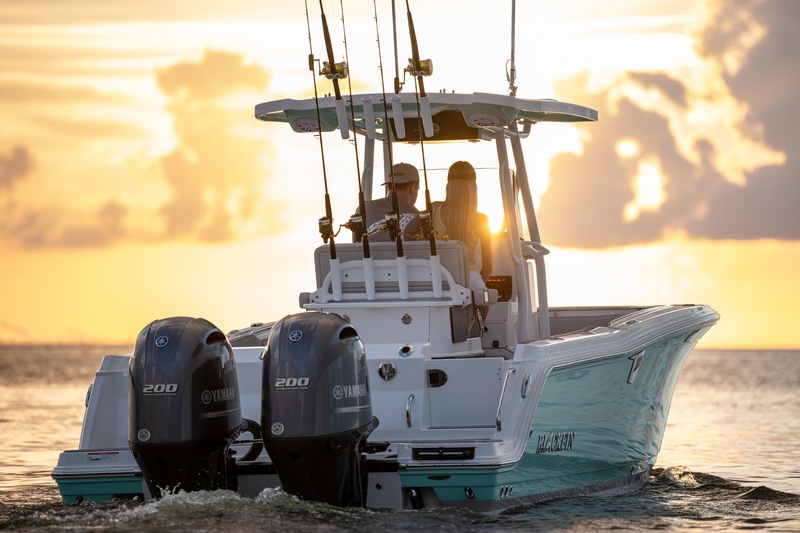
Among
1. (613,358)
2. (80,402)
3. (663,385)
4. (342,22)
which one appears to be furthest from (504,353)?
(80,402)

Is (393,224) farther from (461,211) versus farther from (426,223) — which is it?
(461,211)

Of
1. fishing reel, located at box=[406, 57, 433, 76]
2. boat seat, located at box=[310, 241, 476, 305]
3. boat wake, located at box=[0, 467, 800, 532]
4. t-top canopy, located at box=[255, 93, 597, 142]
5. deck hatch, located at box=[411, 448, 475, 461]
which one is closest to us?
boat wake, located at box=[0, 467, 800, 532]

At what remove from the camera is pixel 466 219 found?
32.3 ft

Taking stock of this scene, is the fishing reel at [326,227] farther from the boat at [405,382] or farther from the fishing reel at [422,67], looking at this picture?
the fishing reel at [422,67]

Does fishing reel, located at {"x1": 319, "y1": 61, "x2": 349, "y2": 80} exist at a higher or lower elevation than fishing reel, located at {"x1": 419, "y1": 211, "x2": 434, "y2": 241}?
higher

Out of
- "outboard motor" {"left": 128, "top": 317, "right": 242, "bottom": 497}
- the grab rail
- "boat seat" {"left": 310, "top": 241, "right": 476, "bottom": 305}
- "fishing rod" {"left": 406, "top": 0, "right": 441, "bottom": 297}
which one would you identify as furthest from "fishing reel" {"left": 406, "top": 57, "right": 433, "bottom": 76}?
"outboard motor" {"left": 128, "top": 317, "right": 242, "bottom": 497}

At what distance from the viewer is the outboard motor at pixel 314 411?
7676 millimetres

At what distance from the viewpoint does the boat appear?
7.76 meters

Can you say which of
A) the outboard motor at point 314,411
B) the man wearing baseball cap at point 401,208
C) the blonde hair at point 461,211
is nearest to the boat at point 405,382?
the outboard motor at point 314,411

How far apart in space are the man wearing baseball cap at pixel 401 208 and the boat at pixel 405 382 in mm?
246

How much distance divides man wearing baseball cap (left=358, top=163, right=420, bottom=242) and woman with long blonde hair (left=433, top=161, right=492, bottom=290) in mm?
226

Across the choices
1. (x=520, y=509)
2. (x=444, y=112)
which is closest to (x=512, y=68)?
(x=444, y=112)

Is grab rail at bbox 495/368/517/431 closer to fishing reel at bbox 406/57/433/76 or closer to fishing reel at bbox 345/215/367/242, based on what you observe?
fishing reel at bbox 345/215/367/242

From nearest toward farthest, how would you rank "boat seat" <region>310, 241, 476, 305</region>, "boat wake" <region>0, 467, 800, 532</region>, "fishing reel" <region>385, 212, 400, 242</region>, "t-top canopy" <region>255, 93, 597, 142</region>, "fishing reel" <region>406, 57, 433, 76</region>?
1. "boat wake" <region>0, 467, 800, 532</region>
2. "fishing reel" <region>385, 212, 400, 242</region>
3. "boat seat" <region>310, 241, 476, 305</region>
4. "fishing reel" <region>406, 57, 433, 76</region>
5. "t-top canopy" <region>255, 93, 597, 142</region>
